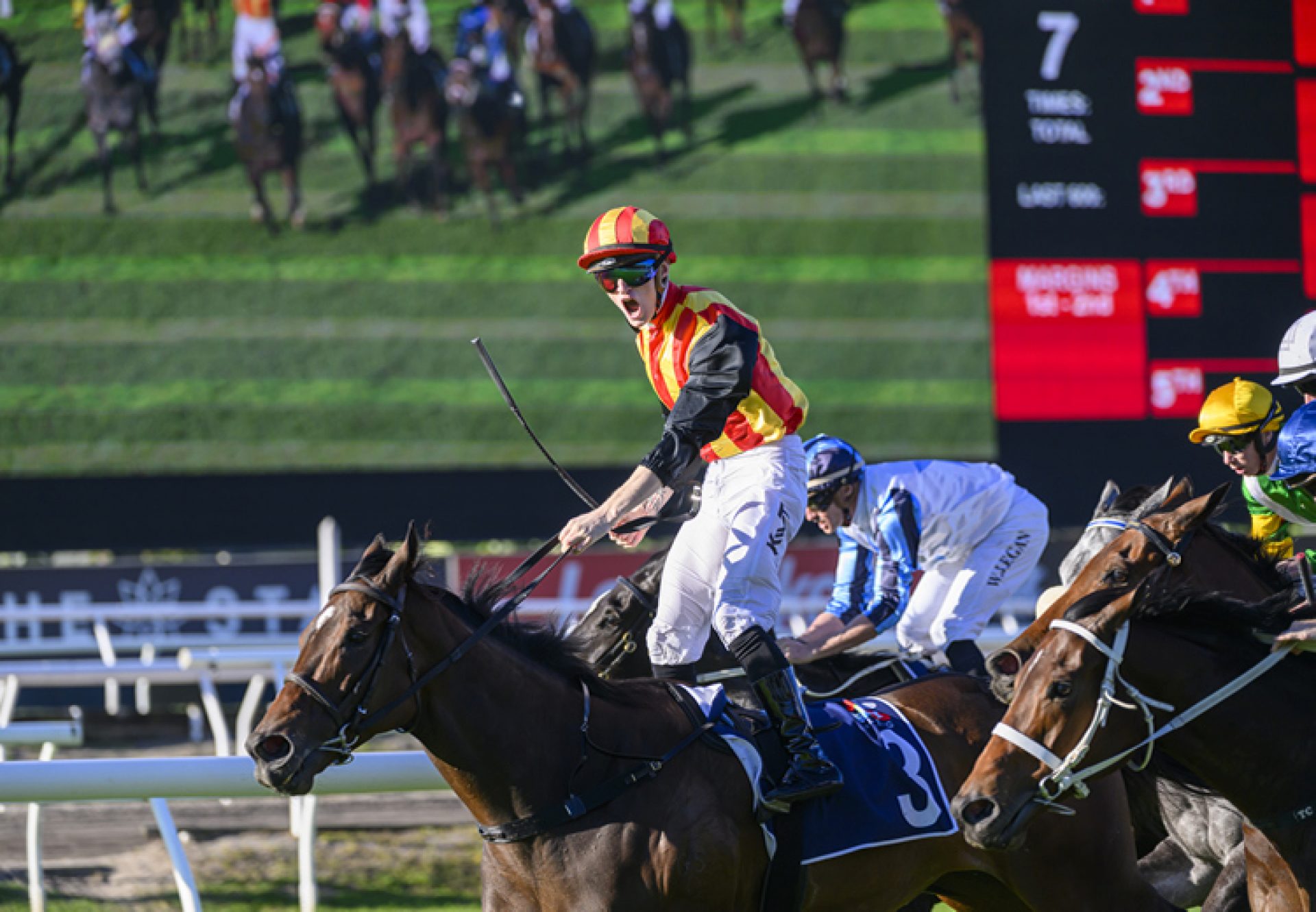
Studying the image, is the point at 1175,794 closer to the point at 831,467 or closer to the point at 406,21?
→ the point at 831,467

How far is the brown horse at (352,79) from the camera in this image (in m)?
7.13

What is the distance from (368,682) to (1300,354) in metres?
1.81


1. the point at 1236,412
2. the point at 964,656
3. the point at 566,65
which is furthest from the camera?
the point at 566,65

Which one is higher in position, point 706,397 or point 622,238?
point 622,238

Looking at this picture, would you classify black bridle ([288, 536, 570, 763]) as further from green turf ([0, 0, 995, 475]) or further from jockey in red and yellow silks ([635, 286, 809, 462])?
green turf ([0, 0, 995, 475])

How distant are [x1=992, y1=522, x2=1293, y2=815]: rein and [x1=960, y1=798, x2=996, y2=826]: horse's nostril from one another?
75 mm

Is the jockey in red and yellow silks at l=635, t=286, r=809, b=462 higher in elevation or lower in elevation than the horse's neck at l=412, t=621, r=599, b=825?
higher

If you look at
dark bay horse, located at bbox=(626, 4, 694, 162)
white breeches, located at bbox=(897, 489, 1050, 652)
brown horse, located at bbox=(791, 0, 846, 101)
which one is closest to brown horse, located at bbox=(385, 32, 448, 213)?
dark bay horse, located at bbox=(626, 4, 694, 162)

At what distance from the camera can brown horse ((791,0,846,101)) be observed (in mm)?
7527

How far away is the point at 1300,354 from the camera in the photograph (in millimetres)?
2910

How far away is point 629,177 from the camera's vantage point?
7.36m

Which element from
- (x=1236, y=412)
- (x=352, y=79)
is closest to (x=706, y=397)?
(x=1236, y=412)

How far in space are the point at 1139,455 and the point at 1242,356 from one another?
696 millimetres

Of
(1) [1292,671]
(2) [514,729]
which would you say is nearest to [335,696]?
(2) [514,729]
